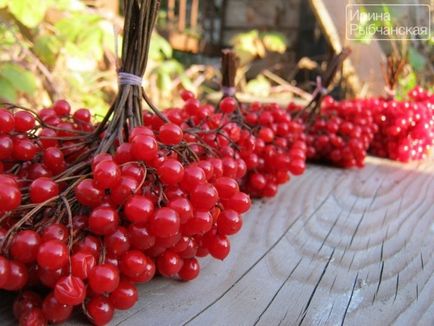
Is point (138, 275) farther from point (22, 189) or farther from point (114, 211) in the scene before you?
point (22, 189)

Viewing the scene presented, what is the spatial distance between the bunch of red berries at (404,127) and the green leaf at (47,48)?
1664mm

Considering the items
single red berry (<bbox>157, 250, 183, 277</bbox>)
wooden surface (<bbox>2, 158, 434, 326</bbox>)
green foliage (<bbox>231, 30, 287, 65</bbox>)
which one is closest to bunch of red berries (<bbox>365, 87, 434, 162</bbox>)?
wooden surface (<bbox>2, 158, 434, 326</bbox>)

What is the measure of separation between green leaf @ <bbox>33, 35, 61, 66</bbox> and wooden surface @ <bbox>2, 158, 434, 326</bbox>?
1.77 m

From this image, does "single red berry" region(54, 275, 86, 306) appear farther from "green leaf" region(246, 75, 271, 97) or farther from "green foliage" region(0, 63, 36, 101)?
"green leaf" region(246, 75, 271, 97)

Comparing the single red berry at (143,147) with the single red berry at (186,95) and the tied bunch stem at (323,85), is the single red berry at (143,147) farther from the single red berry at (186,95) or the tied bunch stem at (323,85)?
the tied bunch stem at (323,85)

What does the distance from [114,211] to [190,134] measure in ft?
0.86

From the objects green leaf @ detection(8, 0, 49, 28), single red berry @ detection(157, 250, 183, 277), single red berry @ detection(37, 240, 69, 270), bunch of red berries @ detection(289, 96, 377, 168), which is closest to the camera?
single red berry @ detection(37, 240, 69, 270)

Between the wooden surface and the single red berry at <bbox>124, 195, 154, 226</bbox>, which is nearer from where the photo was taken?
the single red berry at <bbox>124, 195, 154, 226</bbox>

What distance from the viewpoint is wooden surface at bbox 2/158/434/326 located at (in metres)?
0.68

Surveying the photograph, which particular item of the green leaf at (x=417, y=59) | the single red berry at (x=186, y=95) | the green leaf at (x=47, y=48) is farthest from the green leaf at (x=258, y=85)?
the single red berry at (x=186, y=95)

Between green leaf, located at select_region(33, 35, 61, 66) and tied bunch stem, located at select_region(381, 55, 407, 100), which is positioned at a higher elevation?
green leaf, located at select_region(33, 35, 61, 66)

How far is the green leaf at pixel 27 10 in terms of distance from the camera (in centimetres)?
226

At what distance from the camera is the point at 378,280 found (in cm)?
79

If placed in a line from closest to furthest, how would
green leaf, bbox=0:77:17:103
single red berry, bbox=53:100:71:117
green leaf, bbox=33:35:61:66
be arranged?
single red berry, bbox=53:100:71:117 → green leaf, bbox=0:77:17:103 → green leaf, bbox=33:35:61:66
